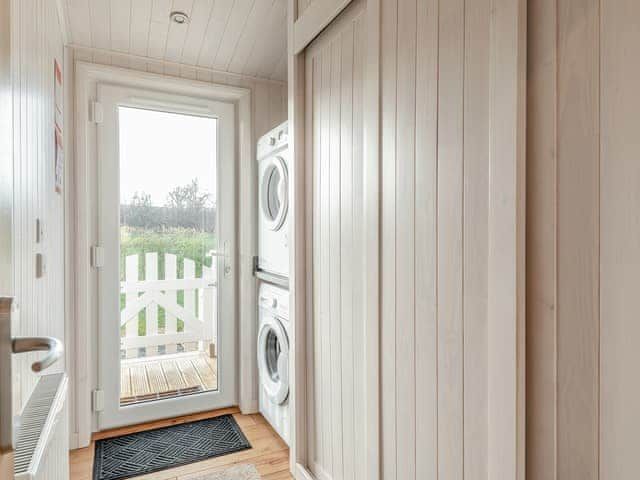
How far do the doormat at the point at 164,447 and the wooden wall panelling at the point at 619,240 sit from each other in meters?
2.01

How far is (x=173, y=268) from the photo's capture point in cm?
272

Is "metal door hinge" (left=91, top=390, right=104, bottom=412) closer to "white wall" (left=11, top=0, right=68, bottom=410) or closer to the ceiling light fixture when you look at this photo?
"white wall" (left=11, top=0, right=68, bottom=410)

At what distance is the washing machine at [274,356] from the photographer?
223cm

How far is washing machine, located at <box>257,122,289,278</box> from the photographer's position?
2242mm

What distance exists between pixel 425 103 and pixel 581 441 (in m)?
0.90

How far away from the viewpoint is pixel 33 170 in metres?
1.25

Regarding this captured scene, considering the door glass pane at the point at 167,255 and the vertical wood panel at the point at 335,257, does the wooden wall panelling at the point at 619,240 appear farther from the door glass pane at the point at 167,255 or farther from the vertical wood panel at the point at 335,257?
the door glass pane at the point at 167,255

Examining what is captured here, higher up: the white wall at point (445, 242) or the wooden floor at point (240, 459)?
the white wall at point (445, 242)

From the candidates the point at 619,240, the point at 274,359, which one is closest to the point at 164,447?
the point at 274,359

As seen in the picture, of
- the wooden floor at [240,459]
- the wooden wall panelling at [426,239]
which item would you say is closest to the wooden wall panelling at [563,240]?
the wooden wall panelling at [426,239]

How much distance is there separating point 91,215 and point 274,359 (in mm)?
1417

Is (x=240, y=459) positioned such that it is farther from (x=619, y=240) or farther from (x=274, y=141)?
(x=619, y=240)

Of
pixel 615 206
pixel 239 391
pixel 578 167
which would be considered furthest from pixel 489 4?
pixel 239 391

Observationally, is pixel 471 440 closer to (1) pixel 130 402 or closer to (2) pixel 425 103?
(2) pixel 425 103
